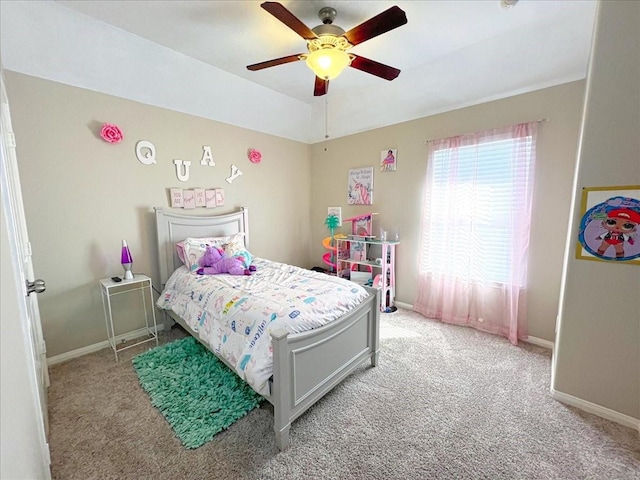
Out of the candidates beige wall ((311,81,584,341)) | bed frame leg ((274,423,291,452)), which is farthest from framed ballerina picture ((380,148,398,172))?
bed frame leg ((274,423,291,452))

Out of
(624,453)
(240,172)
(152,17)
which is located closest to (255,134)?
(240,172)

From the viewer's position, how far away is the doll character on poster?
1590 mm

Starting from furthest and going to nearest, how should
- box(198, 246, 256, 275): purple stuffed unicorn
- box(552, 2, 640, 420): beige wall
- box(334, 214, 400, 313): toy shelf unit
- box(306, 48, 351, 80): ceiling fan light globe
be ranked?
box(334, 214, 400, 313): toy shelf unit
box(198, 246, 256, 275): purple stuffed unicorn
box(306, 48, 351, 80): ceiling fan light globe
box(552, 2, 640, 420): beige wall

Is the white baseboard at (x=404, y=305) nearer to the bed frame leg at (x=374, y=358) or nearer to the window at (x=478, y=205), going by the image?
the window at (x=478, y=205)

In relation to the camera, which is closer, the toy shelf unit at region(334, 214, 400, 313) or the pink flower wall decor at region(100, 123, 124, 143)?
the pink flower wall decor at region(100, 123, 124, 143)

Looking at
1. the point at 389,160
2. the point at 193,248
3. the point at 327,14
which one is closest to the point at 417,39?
the point at 327,14

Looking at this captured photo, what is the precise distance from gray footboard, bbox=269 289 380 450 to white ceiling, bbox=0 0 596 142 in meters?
2.30

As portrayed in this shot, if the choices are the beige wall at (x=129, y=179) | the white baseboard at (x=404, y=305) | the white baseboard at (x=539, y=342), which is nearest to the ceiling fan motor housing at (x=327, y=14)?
the beige wall at (x=129, y=179)

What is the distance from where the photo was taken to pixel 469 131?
113 inches

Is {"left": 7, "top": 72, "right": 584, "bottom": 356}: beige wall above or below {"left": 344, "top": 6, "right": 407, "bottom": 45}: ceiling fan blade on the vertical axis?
below

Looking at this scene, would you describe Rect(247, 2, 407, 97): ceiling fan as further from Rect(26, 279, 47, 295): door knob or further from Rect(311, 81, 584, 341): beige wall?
Rect(26, 279, 47, 295): door knob

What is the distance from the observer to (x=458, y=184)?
9.65ft

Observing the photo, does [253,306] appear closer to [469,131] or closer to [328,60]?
[328,60]

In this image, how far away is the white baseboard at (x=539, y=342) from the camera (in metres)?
2.58
